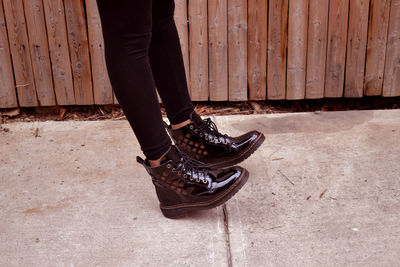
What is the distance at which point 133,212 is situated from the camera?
1.63 m

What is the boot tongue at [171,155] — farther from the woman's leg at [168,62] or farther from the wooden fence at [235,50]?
the wooden fence at [235,50]

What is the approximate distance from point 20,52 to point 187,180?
1554mm

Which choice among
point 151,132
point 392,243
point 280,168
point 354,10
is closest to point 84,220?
point 151,132

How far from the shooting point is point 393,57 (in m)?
2.62

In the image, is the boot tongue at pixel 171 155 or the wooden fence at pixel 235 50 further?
the wooden fence at pixel 235 50

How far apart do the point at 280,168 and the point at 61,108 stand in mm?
1464

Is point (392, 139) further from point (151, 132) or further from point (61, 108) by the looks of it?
point (61, 108)

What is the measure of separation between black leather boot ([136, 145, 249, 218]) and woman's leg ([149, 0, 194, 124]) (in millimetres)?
243

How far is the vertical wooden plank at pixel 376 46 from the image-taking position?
253cm

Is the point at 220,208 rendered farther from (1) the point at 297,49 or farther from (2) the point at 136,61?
(1) the point at 297,49

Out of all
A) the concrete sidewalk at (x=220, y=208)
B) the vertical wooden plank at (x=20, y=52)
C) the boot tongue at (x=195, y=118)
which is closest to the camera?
the concrete sidewalk at (x=220, y=208)

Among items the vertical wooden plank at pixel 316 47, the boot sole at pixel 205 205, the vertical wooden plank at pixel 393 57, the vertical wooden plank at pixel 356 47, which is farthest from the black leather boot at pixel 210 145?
the vertical wooden plank at pixel 393 57

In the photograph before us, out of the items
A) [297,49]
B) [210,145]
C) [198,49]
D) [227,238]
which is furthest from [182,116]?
[297,49]

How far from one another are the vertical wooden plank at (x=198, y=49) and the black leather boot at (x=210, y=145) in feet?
2.88
